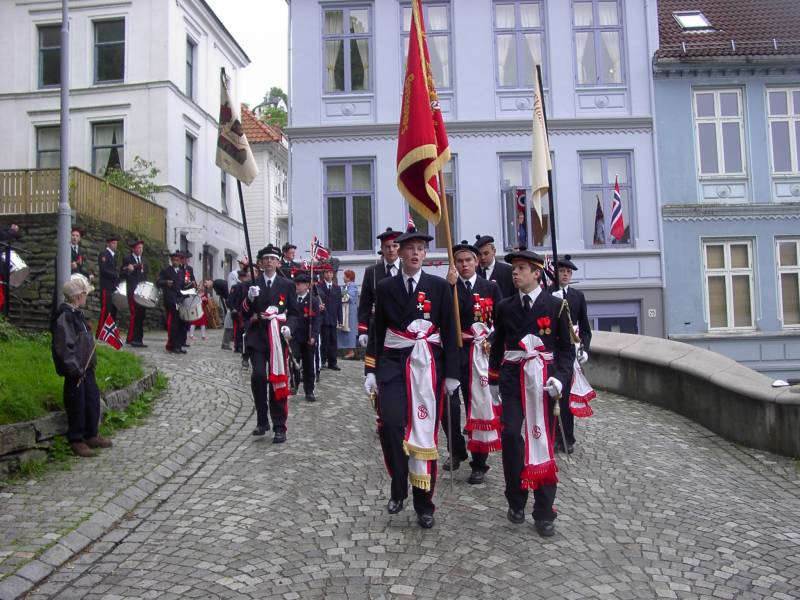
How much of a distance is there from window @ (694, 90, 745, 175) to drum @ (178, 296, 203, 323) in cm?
1301

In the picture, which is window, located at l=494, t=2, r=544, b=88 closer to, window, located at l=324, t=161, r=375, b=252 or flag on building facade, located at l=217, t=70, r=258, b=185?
window, located at l=324, t=161, r=375, b=252

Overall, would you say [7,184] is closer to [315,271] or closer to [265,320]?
[315,271]

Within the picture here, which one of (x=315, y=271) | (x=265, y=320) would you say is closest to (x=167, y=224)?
(x=315, y=271)

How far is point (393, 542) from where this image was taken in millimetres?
5527

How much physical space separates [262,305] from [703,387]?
583 centimetres

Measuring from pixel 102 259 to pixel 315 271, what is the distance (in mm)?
4384

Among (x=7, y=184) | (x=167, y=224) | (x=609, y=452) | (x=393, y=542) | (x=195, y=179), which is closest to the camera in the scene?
(x=393, y=542)

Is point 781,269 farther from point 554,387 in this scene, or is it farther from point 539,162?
point 554,387

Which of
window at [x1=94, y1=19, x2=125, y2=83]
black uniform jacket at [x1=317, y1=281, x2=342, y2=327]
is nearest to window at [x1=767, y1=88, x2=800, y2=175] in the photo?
black uniform jacket at [x1=317, y1=281, x2=342, y2=327]

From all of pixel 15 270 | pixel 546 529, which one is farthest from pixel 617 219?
pixel 546 529

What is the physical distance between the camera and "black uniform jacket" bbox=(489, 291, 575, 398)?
6.18 metres

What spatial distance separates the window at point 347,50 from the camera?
20.5 meters

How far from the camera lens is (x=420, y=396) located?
5957 millimetres

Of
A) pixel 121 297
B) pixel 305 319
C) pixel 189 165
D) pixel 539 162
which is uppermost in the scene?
pixel 189 165
